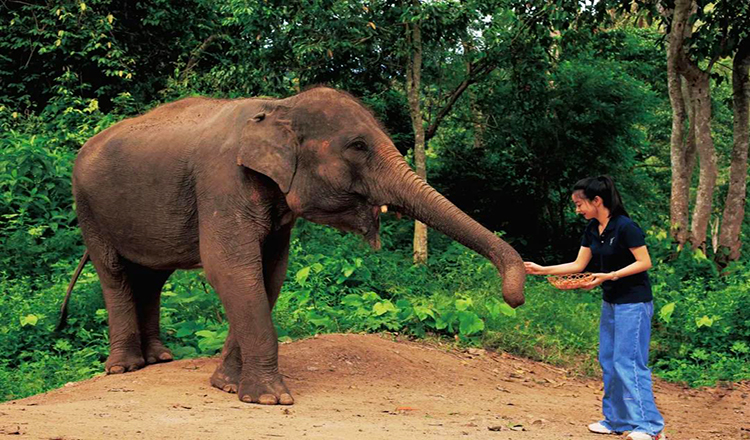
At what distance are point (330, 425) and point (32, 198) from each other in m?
6.56

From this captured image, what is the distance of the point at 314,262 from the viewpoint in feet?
35.5

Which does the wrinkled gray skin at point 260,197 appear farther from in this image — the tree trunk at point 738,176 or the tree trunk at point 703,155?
the tree trunk at point 738,176

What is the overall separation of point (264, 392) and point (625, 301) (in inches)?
96.7

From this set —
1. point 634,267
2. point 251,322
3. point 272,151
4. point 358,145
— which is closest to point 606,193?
point 634,267

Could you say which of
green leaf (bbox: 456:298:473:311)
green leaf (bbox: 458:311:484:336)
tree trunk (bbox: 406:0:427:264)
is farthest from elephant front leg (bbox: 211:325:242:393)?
tree trunk (bbox: 406:0:427:264)

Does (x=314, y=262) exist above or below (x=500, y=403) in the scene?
above

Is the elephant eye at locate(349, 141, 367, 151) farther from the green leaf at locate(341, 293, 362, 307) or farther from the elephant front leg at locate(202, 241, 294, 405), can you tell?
the green leaf at locate(341, 293, 362, 307)

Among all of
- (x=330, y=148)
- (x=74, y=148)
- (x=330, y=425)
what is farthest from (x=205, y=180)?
(x=74, y=148)

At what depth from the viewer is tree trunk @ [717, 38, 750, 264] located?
40.2 ft

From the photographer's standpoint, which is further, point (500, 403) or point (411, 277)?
point (411, 277)

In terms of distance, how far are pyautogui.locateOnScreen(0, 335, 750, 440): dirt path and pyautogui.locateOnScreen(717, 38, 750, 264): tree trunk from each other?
3664mm

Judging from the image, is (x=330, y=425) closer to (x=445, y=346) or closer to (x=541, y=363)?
(x=445, y=346)

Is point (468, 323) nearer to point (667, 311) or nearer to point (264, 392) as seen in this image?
point (667, 311)

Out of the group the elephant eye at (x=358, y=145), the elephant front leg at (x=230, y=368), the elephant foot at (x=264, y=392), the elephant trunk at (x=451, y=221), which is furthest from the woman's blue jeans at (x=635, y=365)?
the elephant front leg at (x=230, y=368)
